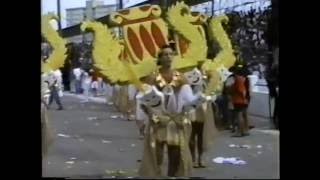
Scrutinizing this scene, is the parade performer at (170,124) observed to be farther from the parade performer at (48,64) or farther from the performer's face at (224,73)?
the parade performer at (48,64)

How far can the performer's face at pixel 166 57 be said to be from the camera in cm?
593

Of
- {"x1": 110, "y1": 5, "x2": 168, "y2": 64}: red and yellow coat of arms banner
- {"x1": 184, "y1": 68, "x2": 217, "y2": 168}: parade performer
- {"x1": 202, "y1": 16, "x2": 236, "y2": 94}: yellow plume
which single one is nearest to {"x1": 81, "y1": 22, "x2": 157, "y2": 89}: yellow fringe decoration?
{"x1": 110, "y1": 5, "x2": 168, "y2": 64}: red and yellow coat of arms banner

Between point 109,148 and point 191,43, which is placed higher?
point 191,43

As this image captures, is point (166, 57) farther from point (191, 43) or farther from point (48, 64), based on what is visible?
point (48, 64)

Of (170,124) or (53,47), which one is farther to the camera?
(170,124)

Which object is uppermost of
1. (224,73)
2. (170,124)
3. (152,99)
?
(224,73)

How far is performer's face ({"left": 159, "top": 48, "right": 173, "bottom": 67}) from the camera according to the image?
19.5 ft

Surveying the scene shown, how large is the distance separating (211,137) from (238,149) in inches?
8.5

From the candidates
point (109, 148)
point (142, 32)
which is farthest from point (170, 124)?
point (142, 32)

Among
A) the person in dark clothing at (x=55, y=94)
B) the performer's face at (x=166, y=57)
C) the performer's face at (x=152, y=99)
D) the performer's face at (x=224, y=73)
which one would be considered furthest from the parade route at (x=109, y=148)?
the performer's face at (x=166, y=57)

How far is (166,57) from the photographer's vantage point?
19.5 feet

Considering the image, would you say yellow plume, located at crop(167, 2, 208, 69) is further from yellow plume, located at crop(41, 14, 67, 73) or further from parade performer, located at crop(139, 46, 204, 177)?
yellow plume, located at crop(41, 14, 67, 73)
